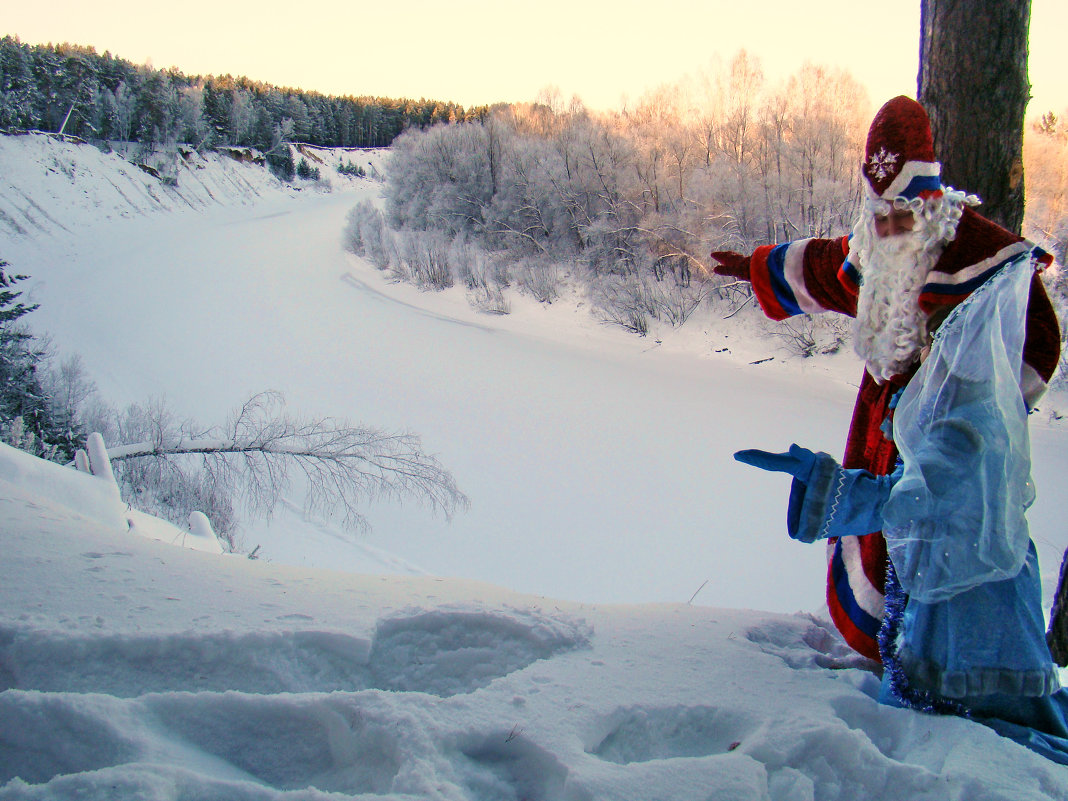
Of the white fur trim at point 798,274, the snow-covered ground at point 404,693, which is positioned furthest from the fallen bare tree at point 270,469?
the white fur trim at point 798,274

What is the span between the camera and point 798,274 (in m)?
1.67

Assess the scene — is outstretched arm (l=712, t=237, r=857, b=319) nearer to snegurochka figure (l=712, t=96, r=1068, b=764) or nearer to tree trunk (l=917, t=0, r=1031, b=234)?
snegurochka figure (l=712, t=96, r=1068, b=764)

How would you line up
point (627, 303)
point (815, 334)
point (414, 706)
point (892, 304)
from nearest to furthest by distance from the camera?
point (414, 706) → point (892, 304) → point (815, 334) → point (627, 303)

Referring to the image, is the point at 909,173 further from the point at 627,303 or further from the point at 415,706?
the point at 627,303

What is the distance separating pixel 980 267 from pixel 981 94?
110 centimetres

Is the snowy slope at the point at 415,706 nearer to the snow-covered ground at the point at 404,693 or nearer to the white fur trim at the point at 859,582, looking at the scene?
the snow-covered ground at the point at 404,693

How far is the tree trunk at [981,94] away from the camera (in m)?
1.95

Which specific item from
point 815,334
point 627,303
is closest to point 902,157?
point 815,334

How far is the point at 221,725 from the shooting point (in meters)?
0.97

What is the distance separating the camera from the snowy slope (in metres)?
0.88

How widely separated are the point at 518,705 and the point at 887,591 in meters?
0.83

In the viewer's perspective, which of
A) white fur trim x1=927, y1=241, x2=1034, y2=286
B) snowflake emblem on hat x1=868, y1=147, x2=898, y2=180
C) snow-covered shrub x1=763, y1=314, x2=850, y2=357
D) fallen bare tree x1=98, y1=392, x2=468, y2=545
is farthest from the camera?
snow-covered shrub x1=763, y1=314, x2=850, y2=357

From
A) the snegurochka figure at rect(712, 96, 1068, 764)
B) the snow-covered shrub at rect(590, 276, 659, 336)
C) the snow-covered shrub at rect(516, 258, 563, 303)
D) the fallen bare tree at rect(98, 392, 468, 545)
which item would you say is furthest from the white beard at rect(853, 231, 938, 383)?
the snow-covered shrub at rect(516, 258, 563, 303)

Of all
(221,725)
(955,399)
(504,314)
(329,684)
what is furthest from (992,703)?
(504,314)
